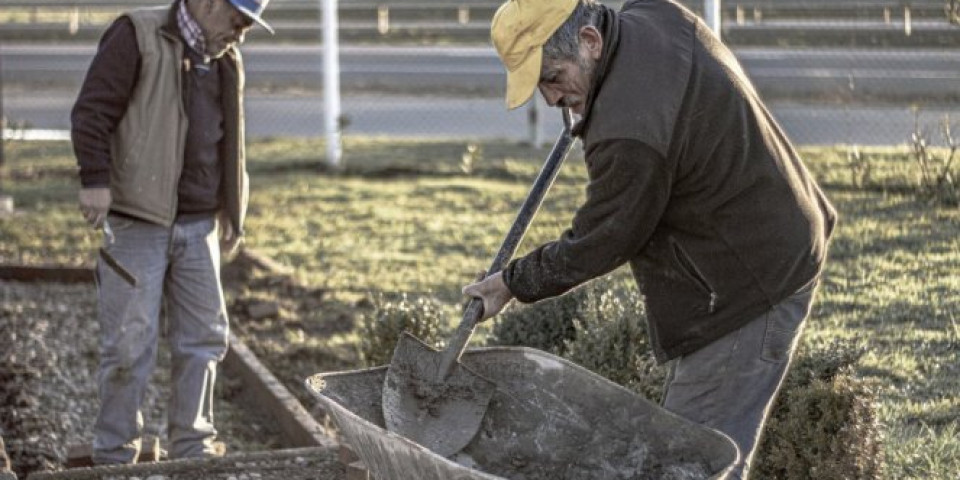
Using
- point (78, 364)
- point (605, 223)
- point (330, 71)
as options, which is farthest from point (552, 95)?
point (330, 71)

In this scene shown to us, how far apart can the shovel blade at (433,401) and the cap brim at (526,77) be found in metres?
0.99

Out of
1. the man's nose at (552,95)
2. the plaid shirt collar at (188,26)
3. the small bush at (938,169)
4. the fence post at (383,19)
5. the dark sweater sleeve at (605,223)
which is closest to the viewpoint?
the dark sweater sleeve at (605,223)

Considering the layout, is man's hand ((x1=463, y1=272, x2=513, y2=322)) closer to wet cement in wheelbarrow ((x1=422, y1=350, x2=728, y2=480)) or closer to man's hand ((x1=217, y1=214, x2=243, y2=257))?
wet cement in wheelbarrow ((x1=422, y1=350, x2=728, y2=480))

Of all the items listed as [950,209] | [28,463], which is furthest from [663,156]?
[950,209]

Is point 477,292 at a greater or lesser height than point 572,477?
greater

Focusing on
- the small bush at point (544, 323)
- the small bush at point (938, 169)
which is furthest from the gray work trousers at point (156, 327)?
the small bush at point (938, 169)

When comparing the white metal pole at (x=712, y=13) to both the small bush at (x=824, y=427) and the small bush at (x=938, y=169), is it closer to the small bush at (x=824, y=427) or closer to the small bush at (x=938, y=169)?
the small bush at (x=938, y=169)

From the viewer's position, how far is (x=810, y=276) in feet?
13.8

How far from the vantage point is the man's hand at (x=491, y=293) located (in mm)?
4270

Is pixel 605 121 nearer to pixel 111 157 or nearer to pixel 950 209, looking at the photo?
pixel 111 157

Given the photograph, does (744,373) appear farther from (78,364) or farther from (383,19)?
(383,19)

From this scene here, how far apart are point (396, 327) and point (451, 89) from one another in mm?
13024

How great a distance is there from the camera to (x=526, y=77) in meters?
3.95

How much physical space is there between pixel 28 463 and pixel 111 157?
142 cm
